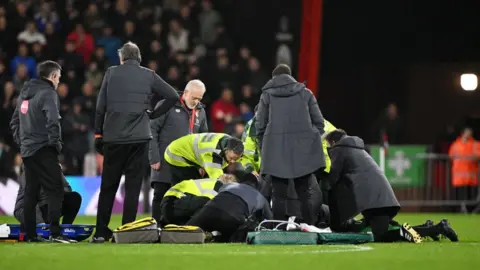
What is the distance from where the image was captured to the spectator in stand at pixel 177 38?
25.1 m

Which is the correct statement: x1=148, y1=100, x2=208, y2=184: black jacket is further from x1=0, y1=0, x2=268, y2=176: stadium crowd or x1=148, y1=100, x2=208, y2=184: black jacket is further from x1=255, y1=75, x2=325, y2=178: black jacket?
x1=0, y1=0, x2=268, y2=176: stadium crowd

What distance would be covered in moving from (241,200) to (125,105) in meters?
1.64

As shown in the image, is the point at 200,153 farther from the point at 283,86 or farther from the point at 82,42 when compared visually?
the point at 82,42

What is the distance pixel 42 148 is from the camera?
12.7 meters

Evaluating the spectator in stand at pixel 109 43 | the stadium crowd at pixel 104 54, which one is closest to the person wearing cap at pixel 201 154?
the stadium crowd at pixel 104 54

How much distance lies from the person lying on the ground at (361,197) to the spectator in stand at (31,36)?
456 inches

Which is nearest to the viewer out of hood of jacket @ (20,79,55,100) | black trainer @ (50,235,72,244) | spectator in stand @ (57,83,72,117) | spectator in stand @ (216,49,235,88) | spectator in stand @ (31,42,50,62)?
black trainer @ (50,235,72,244)

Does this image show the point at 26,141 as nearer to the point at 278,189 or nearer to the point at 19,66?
the point at 278,189

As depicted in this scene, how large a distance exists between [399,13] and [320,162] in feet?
46.5

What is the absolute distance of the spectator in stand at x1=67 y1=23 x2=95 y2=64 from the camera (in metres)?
24.1

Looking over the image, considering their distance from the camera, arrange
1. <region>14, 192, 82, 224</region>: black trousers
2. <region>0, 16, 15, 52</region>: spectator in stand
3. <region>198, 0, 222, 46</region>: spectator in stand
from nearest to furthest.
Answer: <region>14, 192, 82, 224</region>: black trousers < <region>0, 16, 15, 52</region>: spectator in stand < <region>198, 0, 222, 46</region>: spectator in stand

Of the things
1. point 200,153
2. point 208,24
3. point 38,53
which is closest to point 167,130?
point 200,153

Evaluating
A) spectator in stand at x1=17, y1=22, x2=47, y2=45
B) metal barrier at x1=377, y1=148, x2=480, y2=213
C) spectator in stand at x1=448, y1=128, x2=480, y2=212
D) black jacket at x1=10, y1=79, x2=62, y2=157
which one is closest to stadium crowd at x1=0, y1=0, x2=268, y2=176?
spectator in stand at x1=17, y1=22, x2=47, y2=45

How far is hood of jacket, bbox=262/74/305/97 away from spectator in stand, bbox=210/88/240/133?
31.2ft
